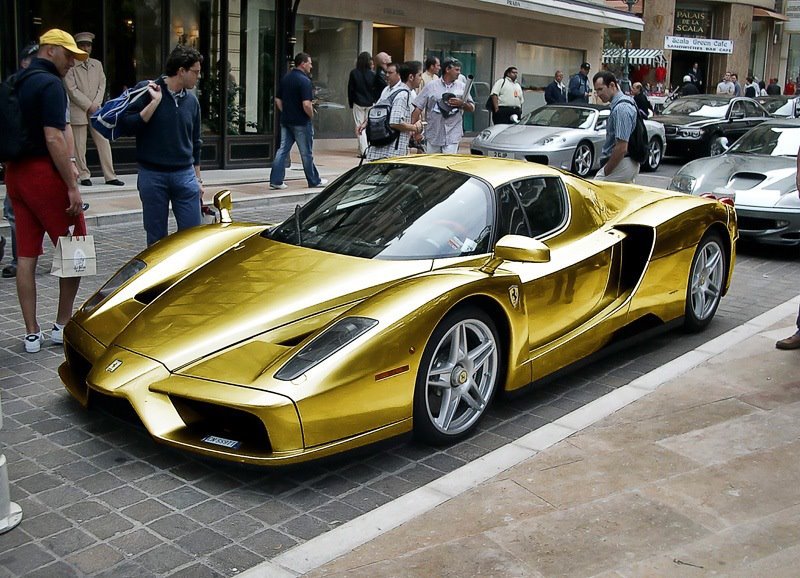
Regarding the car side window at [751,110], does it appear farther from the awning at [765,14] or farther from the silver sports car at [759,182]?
the awning at [765,14]

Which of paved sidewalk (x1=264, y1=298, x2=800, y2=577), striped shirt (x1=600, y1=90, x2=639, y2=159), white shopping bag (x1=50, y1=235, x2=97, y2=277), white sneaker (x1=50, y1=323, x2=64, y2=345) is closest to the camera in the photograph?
paved sidewalk (x1=264, y1=298, x2=800, y2=577)

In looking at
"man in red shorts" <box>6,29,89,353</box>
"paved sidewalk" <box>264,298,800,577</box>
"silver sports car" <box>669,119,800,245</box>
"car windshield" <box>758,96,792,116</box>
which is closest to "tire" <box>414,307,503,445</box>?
"paved sidewalk" <box>264,298,800,577</box>

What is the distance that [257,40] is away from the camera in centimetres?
1555

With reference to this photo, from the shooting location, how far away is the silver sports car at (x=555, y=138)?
1572 centimetres

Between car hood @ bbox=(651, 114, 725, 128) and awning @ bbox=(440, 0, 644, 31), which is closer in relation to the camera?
car hood @ bbox=(651, 114, 725, 128)

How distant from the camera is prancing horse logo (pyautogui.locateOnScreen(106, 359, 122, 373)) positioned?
14.5ft

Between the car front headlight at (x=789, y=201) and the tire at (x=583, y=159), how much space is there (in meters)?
6.25

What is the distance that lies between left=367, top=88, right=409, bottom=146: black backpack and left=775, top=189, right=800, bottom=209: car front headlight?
395cm

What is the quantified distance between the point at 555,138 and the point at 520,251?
11.5 m

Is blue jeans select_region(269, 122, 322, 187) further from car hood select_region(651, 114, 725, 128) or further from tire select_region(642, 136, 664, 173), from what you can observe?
car hood select_region(651, 114, 725, 128)

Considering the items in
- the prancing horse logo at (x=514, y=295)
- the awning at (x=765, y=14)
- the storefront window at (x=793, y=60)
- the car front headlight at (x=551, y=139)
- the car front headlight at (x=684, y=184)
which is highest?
the awning at (x=765, y=14)

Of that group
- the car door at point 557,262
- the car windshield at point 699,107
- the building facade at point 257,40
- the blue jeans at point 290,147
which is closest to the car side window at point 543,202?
the car door at point 557,262

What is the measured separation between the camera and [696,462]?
4562 millimetres

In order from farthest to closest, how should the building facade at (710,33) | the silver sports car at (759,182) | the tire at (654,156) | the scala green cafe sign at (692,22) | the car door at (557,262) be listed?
the scala green cafe sign at (692,22)
the building facade at (710,33)
the tire at (654,156)
the silver sports car at (759,182)
the car door at (557,262)
